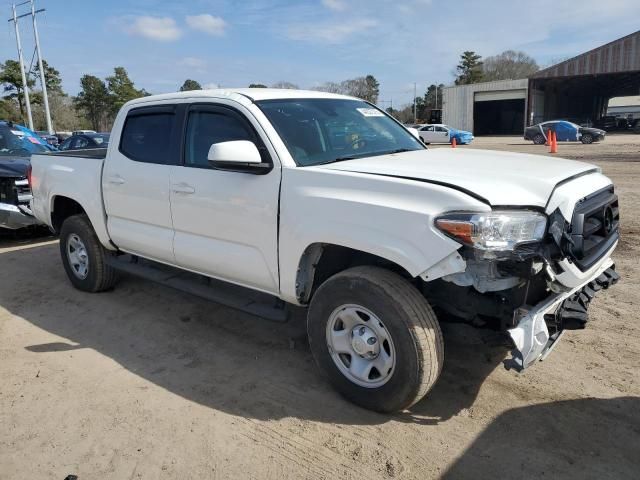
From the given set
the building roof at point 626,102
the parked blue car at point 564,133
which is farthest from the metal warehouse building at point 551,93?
the building roof at point 626,102

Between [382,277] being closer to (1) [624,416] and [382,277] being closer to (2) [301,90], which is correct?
(1) [624,416]

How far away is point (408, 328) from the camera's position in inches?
114

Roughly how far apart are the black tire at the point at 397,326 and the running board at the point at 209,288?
0.60 m

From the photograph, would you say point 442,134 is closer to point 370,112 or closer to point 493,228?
point 370,112

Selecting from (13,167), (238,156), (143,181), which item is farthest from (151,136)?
(13,167)

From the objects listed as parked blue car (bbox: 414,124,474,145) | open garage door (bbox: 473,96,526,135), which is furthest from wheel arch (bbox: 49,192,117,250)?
open garage door (bbox: 473,96,526,135)

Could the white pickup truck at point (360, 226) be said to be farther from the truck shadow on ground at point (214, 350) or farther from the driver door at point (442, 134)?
the driver door at point (442, 134)

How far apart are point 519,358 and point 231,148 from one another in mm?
2100

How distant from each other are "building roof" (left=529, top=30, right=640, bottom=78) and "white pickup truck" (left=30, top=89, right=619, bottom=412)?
4777 cm

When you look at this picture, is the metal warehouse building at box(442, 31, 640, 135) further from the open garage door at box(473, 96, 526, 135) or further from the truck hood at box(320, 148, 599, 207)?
the truck hood at box(320, 148, 599, 207)

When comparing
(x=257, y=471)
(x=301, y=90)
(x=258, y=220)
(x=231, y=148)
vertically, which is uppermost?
(x=301, y=90)

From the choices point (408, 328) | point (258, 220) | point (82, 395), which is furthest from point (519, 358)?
point (82, 395)

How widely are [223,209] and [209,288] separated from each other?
32.8 inches

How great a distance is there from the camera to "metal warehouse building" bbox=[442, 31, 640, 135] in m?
44.0
